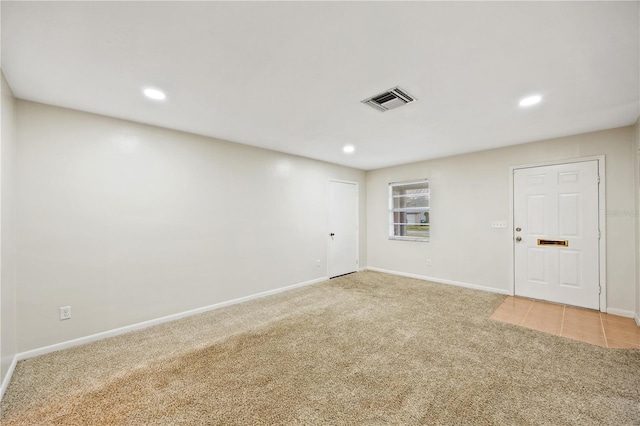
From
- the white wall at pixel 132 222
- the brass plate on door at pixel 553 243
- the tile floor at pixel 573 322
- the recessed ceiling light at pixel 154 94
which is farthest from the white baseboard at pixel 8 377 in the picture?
the brass plate on door at pixel 553 243

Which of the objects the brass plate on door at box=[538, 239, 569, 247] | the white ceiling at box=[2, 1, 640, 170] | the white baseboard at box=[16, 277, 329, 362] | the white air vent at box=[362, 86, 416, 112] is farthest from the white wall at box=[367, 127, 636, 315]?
the white baseboard at box=[16, 277, 329, 362]

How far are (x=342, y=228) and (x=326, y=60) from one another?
13.1ft

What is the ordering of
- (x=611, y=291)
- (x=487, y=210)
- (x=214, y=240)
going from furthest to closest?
(x=487, y=210), (x=214, y=240), (x=611, y=291)

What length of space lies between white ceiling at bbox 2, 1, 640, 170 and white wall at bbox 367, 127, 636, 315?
0.68m

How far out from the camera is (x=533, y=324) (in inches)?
119

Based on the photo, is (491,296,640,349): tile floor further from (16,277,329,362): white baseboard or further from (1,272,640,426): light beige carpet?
(16,277,329,362): white baseboard

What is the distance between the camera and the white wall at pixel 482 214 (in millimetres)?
3256

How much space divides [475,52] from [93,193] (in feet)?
12.5

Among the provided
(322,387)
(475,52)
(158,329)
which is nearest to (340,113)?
(475,52)

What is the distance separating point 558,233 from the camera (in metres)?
3.69

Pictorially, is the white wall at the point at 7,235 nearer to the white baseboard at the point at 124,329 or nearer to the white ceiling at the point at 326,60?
the white baseboard at the point at 124,329

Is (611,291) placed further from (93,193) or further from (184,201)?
(93,193)

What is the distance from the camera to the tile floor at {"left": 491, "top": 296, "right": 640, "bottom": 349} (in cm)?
266

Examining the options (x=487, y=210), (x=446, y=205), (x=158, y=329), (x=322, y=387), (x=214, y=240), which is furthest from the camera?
(x=446, y=205)
